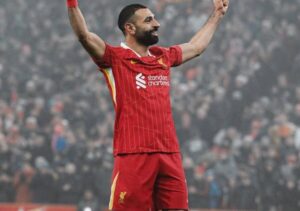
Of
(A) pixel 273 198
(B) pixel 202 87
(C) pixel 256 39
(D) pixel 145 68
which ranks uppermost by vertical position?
(C) pixel 256 39

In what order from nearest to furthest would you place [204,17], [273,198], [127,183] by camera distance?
[127,183]
[273,198]
[204,17]

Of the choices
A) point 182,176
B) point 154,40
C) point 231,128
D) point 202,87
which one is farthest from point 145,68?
point 202,87

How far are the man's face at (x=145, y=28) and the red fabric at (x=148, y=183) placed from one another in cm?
82

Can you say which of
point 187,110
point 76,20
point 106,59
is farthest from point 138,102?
point 187,110

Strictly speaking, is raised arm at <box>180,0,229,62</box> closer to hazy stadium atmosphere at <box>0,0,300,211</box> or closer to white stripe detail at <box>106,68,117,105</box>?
white stripe detail at <box>106,68,117,105</box>

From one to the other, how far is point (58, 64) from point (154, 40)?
13192 mm

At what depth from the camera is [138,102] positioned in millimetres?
5785

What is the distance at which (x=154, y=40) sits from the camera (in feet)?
19.5

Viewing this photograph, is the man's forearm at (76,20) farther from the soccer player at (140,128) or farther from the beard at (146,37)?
the beard at (146,37)

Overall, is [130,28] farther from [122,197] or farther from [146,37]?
[122,197]

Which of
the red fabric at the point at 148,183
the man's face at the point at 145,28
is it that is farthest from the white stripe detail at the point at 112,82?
the red fabric at the point at 148,183

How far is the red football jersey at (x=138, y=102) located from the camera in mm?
5766

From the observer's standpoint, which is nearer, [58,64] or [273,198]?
[273,198]

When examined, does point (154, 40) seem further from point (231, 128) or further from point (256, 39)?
point (256, 39)
